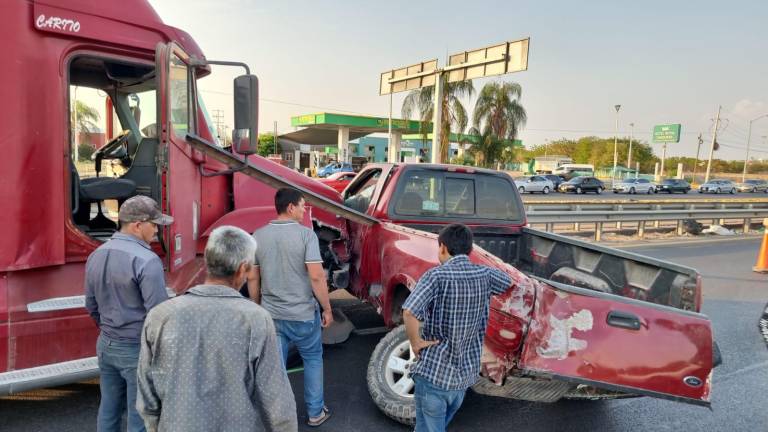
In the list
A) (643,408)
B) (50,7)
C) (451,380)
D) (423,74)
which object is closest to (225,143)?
(50,7)

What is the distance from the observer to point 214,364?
1.78 metres

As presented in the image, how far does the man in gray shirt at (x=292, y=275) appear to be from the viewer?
3.47 metres

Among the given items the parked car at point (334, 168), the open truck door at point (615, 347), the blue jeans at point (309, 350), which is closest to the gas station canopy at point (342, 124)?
the parked car at point (334, 168)

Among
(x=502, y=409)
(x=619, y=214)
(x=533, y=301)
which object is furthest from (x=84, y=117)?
(x=619, y=214)

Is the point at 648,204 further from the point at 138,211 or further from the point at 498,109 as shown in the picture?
the point at 138,211

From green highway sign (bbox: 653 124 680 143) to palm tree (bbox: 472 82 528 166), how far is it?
5116 centimetres

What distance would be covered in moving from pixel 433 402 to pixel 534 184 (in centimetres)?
3896

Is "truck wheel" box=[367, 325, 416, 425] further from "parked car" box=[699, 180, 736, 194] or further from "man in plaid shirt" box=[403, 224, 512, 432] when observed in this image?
"parked car" box=[699, 180, 736, 194]

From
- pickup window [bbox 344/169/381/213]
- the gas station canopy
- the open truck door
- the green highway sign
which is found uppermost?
the green highway sign

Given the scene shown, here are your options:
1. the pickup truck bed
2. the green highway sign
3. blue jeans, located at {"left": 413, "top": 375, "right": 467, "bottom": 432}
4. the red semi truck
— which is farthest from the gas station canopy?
the green highway sign

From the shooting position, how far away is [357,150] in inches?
2382

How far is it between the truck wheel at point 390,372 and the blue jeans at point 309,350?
1.28 feet

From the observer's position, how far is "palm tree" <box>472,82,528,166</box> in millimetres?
29844

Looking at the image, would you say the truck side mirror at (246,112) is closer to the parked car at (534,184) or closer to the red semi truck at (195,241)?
the red semi truck at (195,241)
